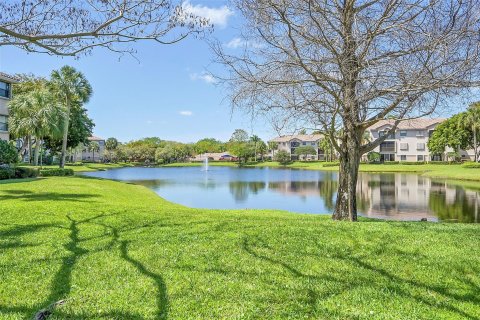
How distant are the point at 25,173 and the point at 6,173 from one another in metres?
2.28

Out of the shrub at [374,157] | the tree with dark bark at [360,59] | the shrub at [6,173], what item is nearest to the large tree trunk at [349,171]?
the tree with dark bark at [360,59]

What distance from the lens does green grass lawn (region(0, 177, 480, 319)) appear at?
181 inches

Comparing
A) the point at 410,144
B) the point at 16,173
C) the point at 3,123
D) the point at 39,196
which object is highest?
the point at 3,123

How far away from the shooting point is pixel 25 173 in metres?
26.9

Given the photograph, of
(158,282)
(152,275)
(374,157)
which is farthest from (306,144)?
(158,282)

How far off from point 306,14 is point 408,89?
300 centimetres

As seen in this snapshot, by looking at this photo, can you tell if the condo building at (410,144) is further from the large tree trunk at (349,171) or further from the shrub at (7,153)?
the large tree trunk at (349,171)

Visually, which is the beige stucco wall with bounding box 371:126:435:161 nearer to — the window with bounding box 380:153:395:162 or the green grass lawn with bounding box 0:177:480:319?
the window with bounding box 380:153:395:162

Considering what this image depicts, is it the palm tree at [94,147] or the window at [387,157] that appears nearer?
the window at [387,157]

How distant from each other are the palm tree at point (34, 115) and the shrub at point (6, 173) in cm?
1101

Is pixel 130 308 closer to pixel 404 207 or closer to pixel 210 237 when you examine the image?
pixel 210 237

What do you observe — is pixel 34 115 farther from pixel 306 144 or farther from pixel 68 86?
pixel 306 144

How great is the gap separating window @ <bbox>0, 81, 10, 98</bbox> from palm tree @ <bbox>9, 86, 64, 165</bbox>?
2.95ft

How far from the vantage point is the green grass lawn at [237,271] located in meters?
4.59
